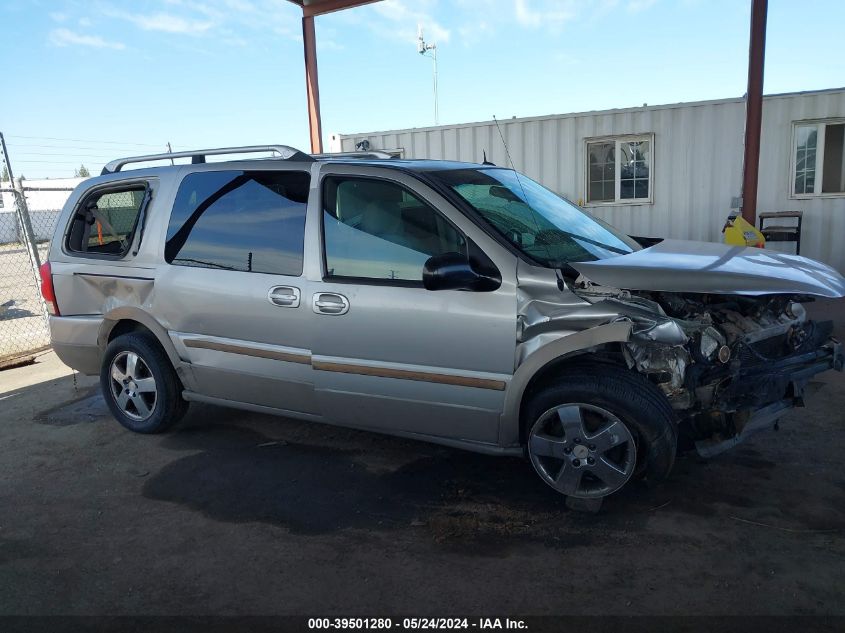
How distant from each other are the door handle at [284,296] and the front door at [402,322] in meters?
0.12

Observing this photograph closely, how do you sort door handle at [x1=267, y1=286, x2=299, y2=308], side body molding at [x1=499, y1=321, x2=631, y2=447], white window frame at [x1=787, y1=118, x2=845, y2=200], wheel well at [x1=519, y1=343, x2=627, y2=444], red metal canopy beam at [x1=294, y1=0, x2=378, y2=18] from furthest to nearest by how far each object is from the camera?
red metal canopy beam at [x1=294, y1=0, x2=378, y2=18], white window frame at [x1=787, y1=118, x2=845, y2=200], door handle at [x1=267, y1=286, x2=299, y2=308], wheel well at [x1=519, y1=343, x2=627, y2=444], side body molding at [x1=499, y1=321, x2=631, y2=447]

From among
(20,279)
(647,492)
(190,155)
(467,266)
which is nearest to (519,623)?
(647,492)

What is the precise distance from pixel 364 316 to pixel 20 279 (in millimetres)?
15850

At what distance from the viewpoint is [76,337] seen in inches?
187

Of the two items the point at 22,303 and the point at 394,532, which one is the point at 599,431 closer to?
the point at 394,532

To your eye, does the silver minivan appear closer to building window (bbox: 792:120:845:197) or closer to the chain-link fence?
the chain-link fence

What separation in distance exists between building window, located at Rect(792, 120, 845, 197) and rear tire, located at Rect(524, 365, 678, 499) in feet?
27.6

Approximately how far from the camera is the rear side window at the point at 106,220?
4601 millimetres

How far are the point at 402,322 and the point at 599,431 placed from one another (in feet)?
3.75

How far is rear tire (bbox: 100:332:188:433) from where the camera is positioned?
177 inches

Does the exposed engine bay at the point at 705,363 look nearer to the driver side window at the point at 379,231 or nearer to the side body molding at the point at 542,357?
the side body molding at the point at 542,357

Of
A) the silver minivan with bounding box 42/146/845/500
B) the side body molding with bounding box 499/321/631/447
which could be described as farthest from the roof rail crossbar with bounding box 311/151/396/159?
the side body molding with bounding box 499/321/631/447

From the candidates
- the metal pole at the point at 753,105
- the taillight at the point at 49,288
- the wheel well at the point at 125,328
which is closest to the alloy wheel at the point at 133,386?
the wheel well at the point at 125,328

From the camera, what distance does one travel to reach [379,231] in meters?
3.57
